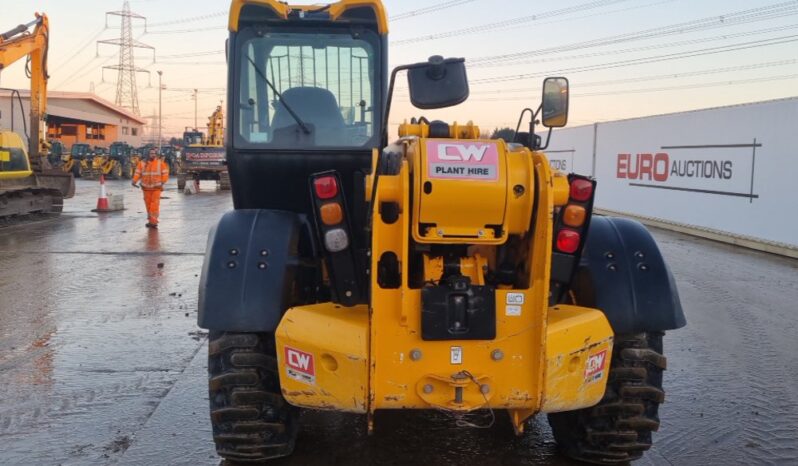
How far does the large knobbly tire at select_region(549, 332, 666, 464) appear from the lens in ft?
12.1

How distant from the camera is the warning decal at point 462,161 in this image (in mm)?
3199

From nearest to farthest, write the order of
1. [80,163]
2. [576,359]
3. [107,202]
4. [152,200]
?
[576,359] < [152,200] < [107,202] < [80,163]

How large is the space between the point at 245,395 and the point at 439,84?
1775mm

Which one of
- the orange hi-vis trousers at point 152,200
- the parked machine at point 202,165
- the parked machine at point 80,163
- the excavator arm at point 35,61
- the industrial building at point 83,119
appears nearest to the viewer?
the orange hi-vis trousers at point 152,200

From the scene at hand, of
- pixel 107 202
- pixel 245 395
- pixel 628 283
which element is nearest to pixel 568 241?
pixel 628 283

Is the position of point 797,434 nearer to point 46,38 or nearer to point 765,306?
point 765,306

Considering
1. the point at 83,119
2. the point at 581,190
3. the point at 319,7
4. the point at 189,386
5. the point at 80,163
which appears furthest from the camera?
the point at 83,119

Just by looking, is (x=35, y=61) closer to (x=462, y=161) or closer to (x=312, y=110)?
(x=312, y=110)

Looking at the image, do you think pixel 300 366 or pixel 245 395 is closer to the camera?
pixel 300 366

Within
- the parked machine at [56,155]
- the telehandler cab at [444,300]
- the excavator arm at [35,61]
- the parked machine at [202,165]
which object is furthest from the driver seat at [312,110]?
the parked machine at [56,155]

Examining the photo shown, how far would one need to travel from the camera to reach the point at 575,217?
3.44 meters

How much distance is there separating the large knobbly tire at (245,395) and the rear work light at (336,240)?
1.84 ft

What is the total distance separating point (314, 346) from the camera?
327 cm

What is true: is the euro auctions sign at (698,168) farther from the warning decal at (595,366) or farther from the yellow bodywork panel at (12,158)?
the yellow bodywork panel at (12,158)
